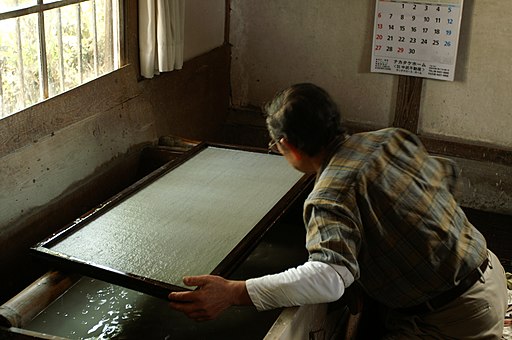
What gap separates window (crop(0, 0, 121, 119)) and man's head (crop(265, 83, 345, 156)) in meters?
1.60

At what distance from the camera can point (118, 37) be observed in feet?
14.6

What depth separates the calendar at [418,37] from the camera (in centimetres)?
547

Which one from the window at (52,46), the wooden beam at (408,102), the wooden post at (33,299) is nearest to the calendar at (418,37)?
the wooden beam at (408,102)

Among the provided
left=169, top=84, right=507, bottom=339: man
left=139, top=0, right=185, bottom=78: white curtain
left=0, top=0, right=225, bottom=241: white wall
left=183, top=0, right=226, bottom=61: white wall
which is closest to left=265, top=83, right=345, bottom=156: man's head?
left=169, top=84, right=507, bottom=339: man

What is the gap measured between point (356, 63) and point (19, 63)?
3.17m

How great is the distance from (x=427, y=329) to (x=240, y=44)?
12.8 feet

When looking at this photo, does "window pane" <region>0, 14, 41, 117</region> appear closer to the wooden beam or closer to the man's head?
the man's head

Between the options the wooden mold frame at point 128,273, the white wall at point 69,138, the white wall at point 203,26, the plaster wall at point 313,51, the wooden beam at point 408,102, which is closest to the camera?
the wooden mold frame at point 128,273

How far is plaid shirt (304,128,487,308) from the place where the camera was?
2430 mm

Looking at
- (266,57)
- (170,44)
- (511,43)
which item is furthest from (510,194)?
(170,44)

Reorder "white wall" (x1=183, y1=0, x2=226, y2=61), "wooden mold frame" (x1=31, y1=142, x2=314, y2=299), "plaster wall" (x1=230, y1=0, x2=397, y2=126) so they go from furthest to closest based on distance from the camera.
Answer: "plaster wall" (x1=230, y1=0, x2=397, y2=126) → "white wall" (x1=183, y1=0, x2=226, y2=61) → "wooden mold frame" (x1=31, y1=142, x2=314, y2=299)

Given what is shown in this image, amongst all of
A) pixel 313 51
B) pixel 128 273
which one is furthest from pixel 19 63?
pixel 313 51

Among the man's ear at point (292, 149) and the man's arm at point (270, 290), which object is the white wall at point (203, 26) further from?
the man's arm at point (270, 290)

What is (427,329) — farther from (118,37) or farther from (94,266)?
(118,37)
